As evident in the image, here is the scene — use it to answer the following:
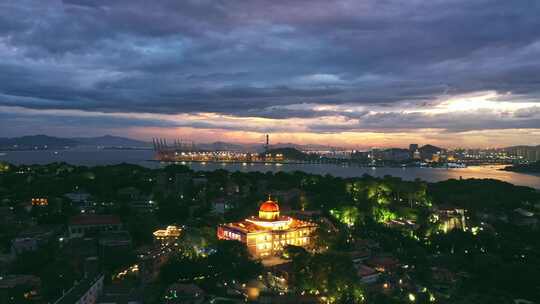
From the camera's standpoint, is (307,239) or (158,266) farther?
(307,239)

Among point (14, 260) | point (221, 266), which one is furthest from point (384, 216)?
point (14, 260)

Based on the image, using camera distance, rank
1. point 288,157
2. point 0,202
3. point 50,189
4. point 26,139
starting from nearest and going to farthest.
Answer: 1. point 0,202
2. point 50,189
3. point 288,157
4. point 26,139

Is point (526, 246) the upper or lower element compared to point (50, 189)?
lower

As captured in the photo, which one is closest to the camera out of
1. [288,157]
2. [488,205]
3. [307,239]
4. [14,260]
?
[14,260]

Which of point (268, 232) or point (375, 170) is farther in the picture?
point (375, 170)

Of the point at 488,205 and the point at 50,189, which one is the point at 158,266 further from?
the point at 488,205

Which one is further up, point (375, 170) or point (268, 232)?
point (268, 232)

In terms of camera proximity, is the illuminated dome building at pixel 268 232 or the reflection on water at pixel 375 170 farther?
the reflection on water at pixel 375 170

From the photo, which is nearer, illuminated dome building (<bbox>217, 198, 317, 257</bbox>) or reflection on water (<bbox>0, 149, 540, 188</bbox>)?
illuminated dome building (<bbox>217, 198, 317, 257</bbox>)
